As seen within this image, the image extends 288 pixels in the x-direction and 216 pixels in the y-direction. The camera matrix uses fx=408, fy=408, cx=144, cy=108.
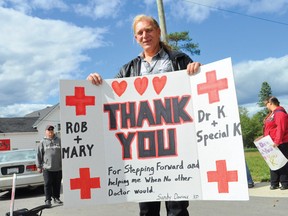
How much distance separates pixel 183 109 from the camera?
10.4 feet

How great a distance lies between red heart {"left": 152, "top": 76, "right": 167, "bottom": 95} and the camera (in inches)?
127

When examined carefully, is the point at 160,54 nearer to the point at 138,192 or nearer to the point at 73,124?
the point at 73,124

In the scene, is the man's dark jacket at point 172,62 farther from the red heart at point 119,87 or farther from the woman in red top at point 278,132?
the woman in red top at point 278,132

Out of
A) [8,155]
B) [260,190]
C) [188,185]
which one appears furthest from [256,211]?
[8,155]

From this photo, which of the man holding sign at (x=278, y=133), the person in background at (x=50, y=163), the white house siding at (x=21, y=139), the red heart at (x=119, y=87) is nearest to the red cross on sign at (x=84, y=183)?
the red heart at (x=119, y=87)

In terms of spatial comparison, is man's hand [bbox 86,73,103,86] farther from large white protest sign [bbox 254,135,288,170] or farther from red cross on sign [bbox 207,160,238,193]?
large white protest sign [bbox 254,135,288,170]

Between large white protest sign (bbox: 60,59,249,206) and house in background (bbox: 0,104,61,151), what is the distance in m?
61.3

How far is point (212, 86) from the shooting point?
3.03m

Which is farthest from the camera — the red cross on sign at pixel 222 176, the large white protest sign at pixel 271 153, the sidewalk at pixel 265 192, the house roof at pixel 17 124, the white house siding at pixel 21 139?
the house roof at pixel 17 124

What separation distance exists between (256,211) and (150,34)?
4078mm

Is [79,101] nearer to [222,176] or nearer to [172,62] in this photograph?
[172,62]

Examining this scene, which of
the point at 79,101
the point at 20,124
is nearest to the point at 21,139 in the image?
the point at 20,124

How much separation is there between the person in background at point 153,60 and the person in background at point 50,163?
19.4 feet

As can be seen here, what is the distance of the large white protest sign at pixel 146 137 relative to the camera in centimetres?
304
